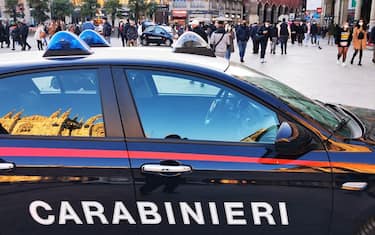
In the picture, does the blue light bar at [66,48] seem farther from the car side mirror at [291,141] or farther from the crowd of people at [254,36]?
the crowd of people at [254,36]

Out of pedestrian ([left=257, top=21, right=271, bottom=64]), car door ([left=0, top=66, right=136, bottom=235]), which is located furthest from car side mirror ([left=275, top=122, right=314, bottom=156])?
pedestrian ([left=257, top=21, right=271, bottom=64])

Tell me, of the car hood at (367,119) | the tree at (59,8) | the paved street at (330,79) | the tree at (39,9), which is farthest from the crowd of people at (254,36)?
the tree at (59,8)

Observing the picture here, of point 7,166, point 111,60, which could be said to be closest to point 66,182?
point 7,166

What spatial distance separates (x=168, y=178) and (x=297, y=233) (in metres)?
0.77

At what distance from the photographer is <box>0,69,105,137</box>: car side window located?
234 cm

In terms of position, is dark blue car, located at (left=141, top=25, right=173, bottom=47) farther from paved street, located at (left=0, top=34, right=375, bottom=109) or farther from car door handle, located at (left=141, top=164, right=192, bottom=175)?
car door handle, located at (left=141, top=164, right=192, bottom=175)

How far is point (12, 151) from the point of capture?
2.21 meters

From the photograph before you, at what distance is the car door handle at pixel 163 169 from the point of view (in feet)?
7.13

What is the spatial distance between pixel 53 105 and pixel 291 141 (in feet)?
4.52

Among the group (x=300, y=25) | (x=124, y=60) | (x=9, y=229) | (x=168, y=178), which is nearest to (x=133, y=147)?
Result: (x=168, y=178)

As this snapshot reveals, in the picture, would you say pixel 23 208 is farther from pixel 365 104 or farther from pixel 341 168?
pixel 365 104

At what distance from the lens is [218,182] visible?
220cm

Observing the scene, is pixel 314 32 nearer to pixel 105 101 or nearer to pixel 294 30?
pixel 294 30

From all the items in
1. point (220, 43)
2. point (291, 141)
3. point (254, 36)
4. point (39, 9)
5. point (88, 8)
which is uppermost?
point (88, 8)
